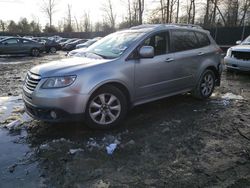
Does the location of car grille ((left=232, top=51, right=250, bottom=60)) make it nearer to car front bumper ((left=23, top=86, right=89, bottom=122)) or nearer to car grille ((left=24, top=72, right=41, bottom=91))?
car front bumper ((left=23, top=86, right=89, bottom=122))

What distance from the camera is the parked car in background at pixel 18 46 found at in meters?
22.1

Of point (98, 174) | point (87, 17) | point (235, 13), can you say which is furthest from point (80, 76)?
point (87, 17)

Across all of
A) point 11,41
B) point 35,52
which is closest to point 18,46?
point 11,41

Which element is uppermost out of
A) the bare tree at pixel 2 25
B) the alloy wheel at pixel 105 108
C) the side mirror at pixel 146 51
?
the bare tree at pixel 2 25

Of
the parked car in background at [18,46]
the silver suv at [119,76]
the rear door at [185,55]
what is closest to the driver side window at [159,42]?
the silver suv at [119,76]

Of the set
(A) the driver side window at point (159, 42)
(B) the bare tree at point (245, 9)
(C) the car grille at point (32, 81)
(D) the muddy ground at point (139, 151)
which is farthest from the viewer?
(B) the bare tree at point (245, 9)

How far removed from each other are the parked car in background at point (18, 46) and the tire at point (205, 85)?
18622 millimetres

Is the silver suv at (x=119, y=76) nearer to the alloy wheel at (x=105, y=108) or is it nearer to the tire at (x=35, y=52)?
the alloy wheel at (x=105, y=108)

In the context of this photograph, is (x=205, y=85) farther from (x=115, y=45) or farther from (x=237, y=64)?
(x=237, y=64)

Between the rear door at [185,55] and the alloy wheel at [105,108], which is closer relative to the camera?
the alloy wheel at [105,108]

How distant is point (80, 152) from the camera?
4262 mm

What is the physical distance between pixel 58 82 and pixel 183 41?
3.08 meters

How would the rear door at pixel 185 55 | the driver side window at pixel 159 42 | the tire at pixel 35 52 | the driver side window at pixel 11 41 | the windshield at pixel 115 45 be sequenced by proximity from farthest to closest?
the tire at pixel 35 52
the driver side window at pixel 11 41
the rear door at pixel 185 55
the driver side window at pixel 159 42
the windshield at pixel 115 45

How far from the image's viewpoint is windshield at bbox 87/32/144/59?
5.45 metres
